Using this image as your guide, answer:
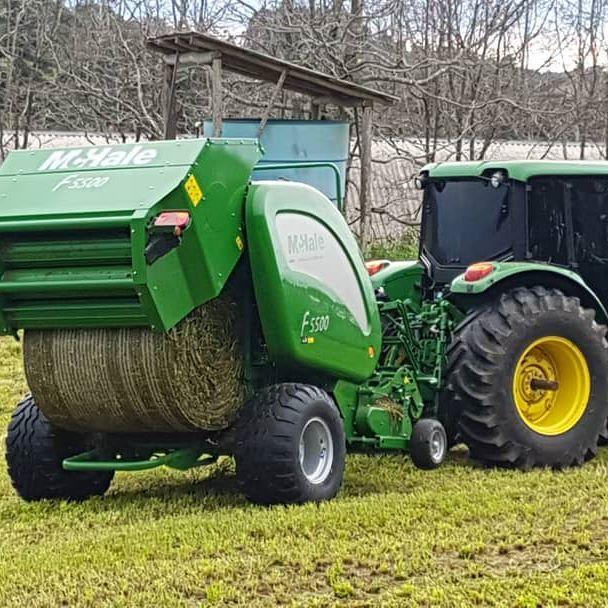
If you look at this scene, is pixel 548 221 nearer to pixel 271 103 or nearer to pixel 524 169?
pixel 524 169

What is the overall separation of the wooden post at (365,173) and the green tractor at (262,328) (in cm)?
598

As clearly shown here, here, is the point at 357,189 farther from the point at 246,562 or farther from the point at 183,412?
the point at 246,562

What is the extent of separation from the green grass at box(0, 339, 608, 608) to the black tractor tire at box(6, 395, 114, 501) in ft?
0.47

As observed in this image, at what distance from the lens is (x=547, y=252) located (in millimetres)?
7781

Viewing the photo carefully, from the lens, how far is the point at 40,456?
21.6ft

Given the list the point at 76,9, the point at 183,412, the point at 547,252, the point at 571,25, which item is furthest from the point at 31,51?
the point at 183,412

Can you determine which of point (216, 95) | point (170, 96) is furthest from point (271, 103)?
point (170, 96)

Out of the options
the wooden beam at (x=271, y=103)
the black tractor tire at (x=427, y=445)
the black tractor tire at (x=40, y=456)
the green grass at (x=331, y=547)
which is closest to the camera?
the green grass at (x=331, y=547)

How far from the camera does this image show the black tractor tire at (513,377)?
23.1 ft

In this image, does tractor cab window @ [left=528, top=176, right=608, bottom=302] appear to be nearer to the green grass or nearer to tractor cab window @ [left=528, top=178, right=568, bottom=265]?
tractor cab window @ [left=528, top=178, right=568, bottom=265]

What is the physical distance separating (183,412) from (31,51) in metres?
13.3

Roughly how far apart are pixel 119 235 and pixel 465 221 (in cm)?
316

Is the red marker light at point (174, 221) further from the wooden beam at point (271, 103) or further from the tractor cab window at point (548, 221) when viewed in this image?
the wooden beam at point (271, 103)

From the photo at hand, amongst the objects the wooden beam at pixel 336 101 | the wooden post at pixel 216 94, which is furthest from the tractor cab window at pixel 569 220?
the wooden beam at pixel 336 101
